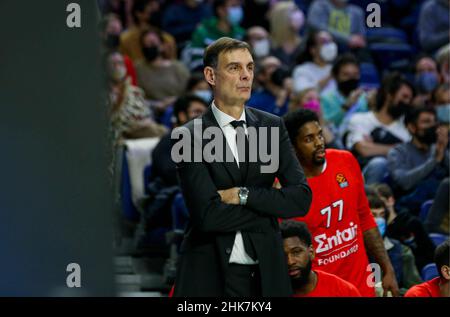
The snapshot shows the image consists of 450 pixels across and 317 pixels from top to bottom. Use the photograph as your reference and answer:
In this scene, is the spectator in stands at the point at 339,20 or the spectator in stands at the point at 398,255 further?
the spectator in stands at the point at 339,20

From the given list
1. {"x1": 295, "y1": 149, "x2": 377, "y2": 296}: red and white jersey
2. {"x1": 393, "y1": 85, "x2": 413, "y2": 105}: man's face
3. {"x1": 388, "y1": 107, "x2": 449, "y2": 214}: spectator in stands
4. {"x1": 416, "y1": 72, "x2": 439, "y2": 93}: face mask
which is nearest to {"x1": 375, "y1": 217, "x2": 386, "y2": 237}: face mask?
{"x1": 388, "y1": 107, "x2": 449, "y2": 214}: spectator in stands

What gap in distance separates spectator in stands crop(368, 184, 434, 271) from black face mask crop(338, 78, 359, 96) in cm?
287

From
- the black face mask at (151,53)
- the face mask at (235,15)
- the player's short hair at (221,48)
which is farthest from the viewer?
the face mask at (235,15)

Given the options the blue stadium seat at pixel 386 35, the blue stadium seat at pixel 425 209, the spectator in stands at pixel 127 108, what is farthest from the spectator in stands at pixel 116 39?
the blue stadium seat at pixel 425 209

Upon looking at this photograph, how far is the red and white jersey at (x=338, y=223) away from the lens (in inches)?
233

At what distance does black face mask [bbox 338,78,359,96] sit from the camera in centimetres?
1056

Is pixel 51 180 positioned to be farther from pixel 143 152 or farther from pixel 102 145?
pixel 143 152

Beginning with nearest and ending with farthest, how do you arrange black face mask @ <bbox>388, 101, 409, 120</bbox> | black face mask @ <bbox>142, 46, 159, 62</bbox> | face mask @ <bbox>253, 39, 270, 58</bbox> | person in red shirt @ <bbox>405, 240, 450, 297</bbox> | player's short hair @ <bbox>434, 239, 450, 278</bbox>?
person in red shirt @ <bbox>405, 240, 450, 297</bbox> → player's short hair @ <bbox>434, 239, 450, 278</bbox> → black face mask @ <bbox>388, 101, 409, 120</bbox> → black face mask @ <bbox>142, 46, 159, 62</bbox> → face mask @ <bbox>253, 39, 270, 58</bbox>

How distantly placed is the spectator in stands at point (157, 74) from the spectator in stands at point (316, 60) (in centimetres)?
109

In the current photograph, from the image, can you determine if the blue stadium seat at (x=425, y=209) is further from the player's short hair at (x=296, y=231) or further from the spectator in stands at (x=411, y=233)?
the player's short hair at (x=296, y=231)

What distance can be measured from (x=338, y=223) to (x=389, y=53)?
23.5 feet

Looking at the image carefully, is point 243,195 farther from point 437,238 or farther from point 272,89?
point 272,89

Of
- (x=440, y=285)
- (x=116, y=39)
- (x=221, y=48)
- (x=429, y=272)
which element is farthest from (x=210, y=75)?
(x=116, y=39)

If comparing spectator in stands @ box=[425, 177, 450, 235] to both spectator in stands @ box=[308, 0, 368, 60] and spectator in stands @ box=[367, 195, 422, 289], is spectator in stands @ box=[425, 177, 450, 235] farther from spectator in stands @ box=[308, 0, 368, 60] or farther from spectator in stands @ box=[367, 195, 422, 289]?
spectator in stands @ box=[308, 0, 368, 60]
